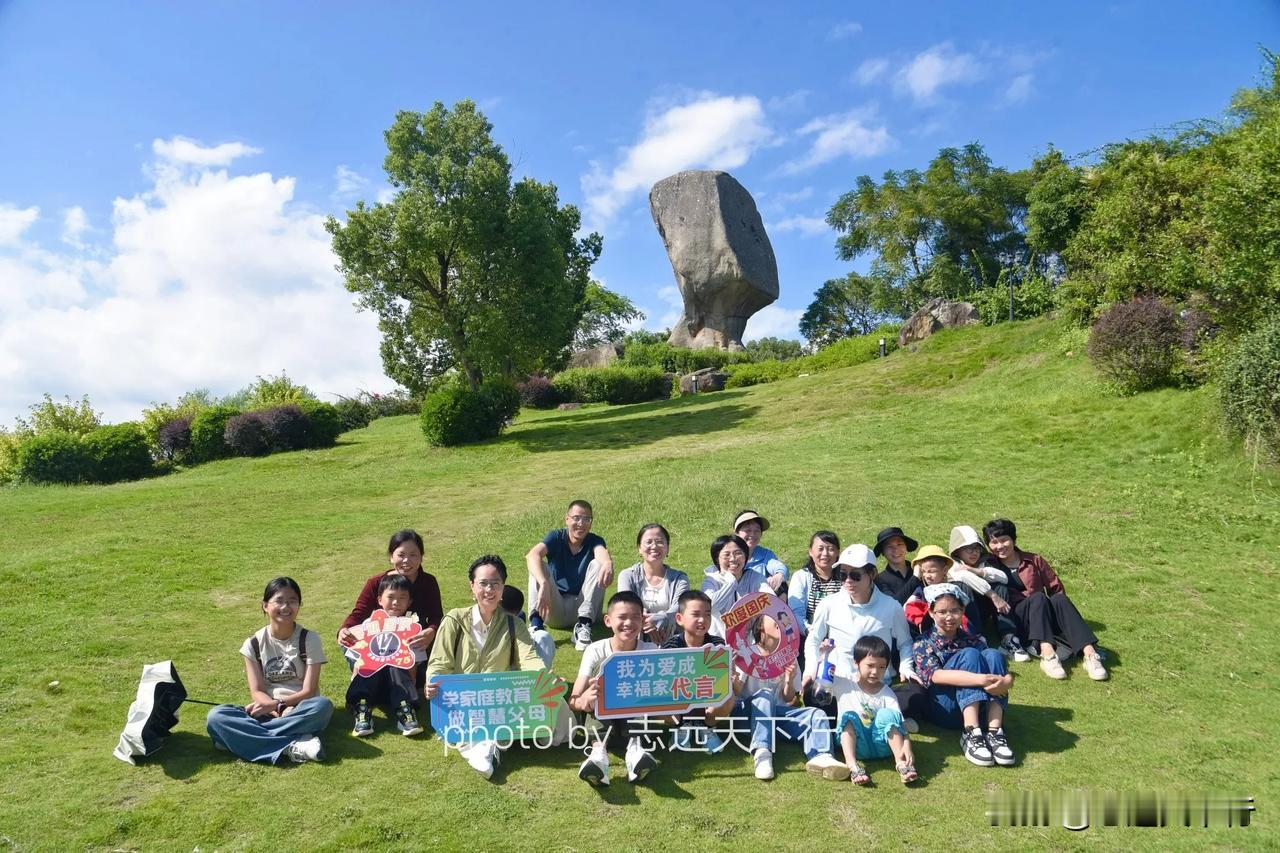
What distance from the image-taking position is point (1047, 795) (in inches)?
160

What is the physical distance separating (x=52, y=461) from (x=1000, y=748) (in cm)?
1957

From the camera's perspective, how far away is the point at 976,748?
4402 mm

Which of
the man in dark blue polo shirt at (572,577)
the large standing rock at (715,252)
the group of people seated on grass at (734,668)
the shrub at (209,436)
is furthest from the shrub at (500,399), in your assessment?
the large standing rock at (715,252)

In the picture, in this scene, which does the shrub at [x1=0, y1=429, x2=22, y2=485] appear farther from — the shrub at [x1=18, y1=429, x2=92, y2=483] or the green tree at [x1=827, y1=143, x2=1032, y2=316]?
the green tree at [x1=827, y1=143, x2=1032, y2=316]

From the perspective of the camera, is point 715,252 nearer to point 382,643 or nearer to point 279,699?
point 382,643

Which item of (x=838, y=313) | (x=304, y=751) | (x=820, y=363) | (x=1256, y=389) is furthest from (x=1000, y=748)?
(x=838, y=313)

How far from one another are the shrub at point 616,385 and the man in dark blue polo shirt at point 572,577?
826 inches

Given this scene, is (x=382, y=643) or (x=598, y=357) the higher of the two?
(x=598, y=357)

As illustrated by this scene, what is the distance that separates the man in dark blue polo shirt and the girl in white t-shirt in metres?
1.81

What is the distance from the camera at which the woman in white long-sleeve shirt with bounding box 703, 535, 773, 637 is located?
548cm

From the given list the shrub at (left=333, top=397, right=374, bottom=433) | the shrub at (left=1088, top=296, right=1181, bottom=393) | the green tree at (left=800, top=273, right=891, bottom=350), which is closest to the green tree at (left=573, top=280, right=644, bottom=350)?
the green tree at (left=800, top=273, right=891, bottom=350)

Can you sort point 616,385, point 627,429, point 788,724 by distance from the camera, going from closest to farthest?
point 788,724
point 627,429
point 616,385

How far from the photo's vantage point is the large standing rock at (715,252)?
35000 millimetres

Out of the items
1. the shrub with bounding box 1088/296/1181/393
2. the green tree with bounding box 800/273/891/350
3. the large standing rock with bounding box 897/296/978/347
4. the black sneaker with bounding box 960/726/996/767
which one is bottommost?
the black sneaker with bounding box 960/726/996/767
